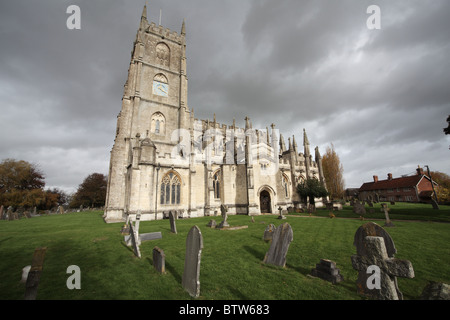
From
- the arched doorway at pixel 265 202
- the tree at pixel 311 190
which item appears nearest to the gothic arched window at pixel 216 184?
the arched doorway at pixel 265 202

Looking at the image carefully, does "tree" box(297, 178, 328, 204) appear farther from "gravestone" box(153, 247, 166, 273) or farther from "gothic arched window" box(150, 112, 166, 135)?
"gravestone" box(153, 247, 166, 273)

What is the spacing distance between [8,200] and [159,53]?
3495cm

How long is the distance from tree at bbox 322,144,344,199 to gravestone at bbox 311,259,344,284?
4690 cm

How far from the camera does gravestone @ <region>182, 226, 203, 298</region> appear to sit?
4.00m

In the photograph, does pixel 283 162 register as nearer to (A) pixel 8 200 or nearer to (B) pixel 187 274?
(B) pixel 187 274

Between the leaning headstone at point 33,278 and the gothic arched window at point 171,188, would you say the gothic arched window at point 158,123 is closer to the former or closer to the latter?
the gothic arched window at point 171,188

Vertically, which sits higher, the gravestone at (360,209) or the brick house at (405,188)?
the brick house at (405,188)

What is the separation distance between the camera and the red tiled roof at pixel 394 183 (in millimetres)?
40125

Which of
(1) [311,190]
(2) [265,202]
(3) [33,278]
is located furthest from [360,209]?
(3) [33,278]

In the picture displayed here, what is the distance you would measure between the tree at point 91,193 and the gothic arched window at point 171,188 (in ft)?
125

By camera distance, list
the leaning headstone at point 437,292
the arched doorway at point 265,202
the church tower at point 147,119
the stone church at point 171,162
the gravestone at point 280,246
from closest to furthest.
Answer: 1. the leaning headstone at point 437,292
2. the gravestone at point 280,246
3. the church tower at point 147,119
4. the stone church at point 171,162
5. the arched doorway at point 265,202

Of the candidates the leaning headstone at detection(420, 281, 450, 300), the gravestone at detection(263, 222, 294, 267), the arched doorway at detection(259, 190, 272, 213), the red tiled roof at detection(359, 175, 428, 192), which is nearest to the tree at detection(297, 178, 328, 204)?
the arched doorway at detection(259, 190, 272, 213)

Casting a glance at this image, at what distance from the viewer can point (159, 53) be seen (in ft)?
89.1
